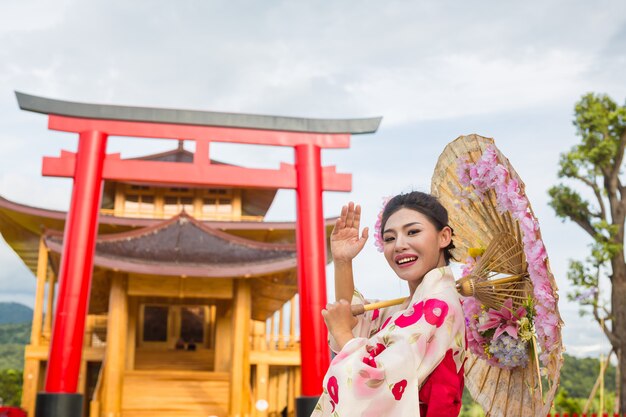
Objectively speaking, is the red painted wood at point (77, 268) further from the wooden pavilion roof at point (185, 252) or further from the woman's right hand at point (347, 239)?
the woman's right hand at point (347, 239)

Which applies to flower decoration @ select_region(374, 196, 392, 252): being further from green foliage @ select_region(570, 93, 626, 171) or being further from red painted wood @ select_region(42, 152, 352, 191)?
green foliage @ select_region(570, 93, 626, 171)

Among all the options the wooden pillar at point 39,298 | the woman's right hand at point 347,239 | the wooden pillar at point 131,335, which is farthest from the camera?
the wooden pillar at point 39,298

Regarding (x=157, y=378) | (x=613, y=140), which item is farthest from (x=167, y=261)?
(x=613, y=140)

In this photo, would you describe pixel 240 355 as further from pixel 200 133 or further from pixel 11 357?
pixel 11 357

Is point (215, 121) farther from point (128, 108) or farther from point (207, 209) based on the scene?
point (207, 209)

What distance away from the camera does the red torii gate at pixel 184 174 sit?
9109mm

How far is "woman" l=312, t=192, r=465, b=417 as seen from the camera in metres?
1.92

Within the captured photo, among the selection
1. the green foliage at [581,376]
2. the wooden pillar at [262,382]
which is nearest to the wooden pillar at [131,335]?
the wooden pillar at [262,382]

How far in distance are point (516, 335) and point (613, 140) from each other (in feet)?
39.0

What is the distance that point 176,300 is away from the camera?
14.4 metres

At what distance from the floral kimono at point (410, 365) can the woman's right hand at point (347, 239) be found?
1.04 ft

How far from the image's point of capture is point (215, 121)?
31.9 feet

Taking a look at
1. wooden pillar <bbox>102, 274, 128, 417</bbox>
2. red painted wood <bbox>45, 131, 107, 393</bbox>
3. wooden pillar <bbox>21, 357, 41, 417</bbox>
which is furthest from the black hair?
wooden pillar <bbox>21, 357, 41, 417</bbox>

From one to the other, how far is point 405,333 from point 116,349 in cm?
1156
